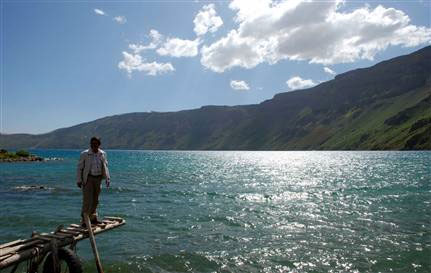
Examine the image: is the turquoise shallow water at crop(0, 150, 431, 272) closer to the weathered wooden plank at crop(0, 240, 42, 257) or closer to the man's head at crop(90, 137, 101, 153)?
the weathered wooden plank at crop(0, 240, 42, 257)

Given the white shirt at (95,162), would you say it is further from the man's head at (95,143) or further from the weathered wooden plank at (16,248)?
the weathered wooden plank at (16,248)

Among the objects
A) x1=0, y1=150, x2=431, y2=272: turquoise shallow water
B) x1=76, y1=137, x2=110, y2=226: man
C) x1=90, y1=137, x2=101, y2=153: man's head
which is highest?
x1=90, y1=137, x2=101, y2=153: man's head

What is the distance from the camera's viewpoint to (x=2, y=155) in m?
134

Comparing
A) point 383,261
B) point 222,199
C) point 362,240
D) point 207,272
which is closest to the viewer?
point 207,272

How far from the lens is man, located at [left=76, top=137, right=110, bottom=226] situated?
16.8 meters

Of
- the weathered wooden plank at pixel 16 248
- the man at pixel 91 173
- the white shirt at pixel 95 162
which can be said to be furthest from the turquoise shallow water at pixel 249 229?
the white shirt at pixel 95 162

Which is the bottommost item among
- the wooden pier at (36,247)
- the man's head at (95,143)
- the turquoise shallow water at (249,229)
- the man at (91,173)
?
the turquoise shallow water at (249,229)

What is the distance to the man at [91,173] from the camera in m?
16.8

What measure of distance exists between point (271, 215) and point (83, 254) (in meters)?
15.8

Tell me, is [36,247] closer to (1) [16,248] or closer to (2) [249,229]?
(1) [16,248]

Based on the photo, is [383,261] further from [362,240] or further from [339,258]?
[362,240]

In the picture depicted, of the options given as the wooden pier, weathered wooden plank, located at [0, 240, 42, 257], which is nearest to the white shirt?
the wooden pier

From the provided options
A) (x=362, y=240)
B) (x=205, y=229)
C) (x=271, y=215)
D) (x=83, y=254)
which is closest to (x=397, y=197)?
(x=271, y=215)

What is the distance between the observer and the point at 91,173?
1703 cm
